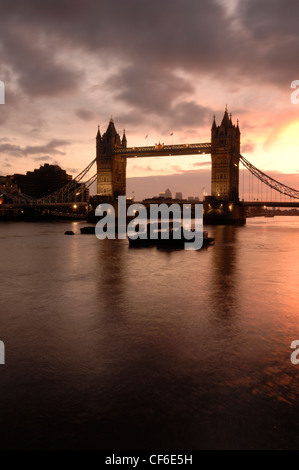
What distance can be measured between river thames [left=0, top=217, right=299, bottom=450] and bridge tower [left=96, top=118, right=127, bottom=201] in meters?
83.7

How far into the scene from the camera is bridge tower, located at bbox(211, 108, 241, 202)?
86.2 m

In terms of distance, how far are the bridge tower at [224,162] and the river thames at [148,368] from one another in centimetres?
7341

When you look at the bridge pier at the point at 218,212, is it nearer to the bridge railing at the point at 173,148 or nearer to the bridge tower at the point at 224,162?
the bridge tower at the point at 224,162

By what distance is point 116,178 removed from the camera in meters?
99.9

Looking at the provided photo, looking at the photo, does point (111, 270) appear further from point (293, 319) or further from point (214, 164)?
point (214, 164)

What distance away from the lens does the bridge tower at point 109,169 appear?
320ft

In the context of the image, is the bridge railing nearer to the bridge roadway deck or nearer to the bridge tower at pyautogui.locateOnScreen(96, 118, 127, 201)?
the bridge roadway deck

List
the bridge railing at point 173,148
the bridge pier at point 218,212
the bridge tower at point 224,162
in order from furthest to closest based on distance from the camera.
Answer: the bridge railing at point 173,148 → the bridge tower at point 224,162 → the bridge pier at point 218,212

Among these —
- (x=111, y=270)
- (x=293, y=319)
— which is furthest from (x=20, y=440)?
(x=111, y=270)

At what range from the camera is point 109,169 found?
97.9 meters

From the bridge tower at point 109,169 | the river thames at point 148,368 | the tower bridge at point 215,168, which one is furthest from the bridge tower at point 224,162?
the river thames at point 148,368

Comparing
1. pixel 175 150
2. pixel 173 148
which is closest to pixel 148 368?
pixel 175 150

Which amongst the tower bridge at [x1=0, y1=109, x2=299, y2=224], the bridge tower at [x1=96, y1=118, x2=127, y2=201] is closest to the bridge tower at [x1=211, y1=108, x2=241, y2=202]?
the tower bridge at [x1=0, y1=109, x2=299, y2=224]
